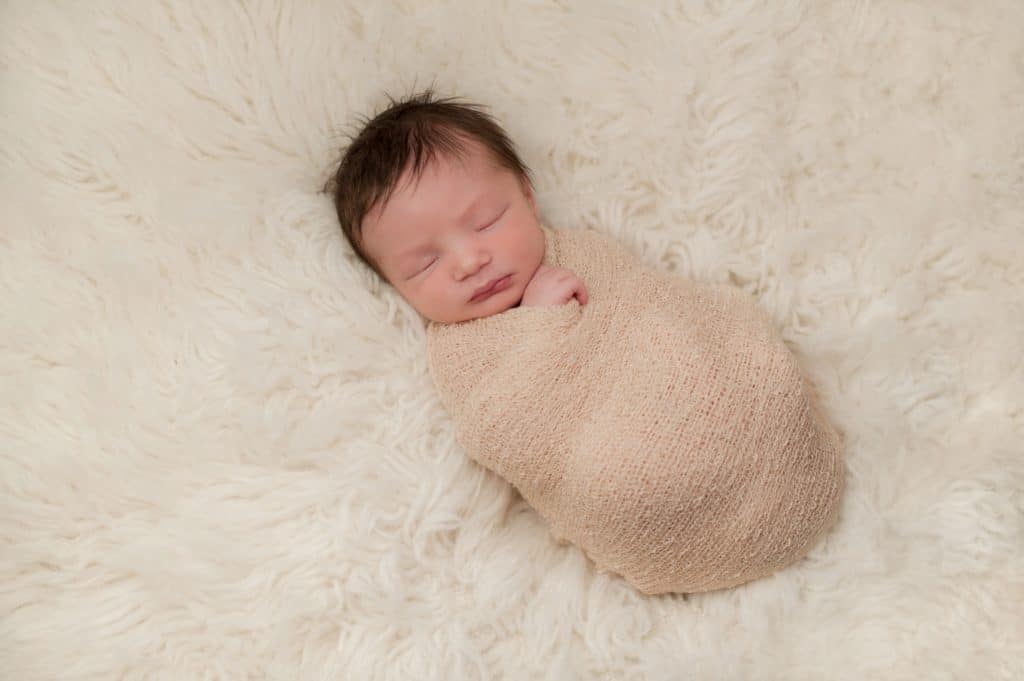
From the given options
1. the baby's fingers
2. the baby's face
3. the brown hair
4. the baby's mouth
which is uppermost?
the brown hair

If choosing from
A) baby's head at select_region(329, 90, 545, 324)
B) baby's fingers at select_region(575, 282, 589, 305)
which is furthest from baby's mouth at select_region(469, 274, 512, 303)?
baby's fingers at select_region(575, 282, 589, 305)

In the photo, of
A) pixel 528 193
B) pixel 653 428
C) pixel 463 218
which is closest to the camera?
pixel 653 428

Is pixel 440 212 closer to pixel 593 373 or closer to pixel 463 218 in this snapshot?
pixel 463 218

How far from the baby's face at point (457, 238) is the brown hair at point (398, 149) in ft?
0.06

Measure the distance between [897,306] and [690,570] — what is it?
0.51 metres

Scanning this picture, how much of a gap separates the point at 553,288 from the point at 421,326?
8.9 inches

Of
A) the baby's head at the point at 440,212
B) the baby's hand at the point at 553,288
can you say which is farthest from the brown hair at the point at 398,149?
the baby's hand at the point at 553,288

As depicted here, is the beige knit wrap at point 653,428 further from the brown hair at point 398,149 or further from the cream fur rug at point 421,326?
the brown hair at point 398,149

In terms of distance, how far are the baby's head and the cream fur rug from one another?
81mm

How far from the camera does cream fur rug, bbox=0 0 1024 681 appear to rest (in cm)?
121

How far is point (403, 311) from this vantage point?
1.35 metres

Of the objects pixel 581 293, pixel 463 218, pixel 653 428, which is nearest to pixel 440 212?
pixel 463 218

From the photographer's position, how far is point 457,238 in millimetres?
1266

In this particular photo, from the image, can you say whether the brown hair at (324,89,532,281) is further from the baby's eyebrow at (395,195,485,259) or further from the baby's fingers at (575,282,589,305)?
the baby's fingers at (575,282,589,305)
